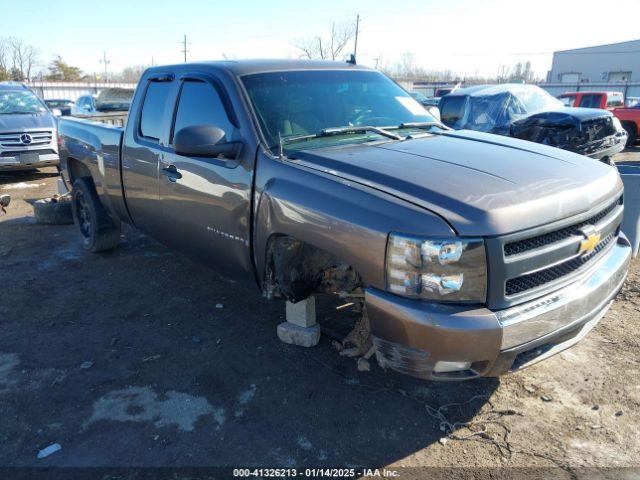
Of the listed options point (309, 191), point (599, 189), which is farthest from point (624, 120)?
point (309, 191)

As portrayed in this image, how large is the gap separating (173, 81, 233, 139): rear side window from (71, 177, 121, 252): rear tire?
87.3 inches

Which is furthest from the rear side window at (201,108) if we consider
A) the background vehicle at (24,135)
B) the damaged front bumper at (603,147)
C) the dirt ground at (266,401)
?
the background vehicle at (24,135)

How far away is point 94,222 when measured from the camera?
567cm

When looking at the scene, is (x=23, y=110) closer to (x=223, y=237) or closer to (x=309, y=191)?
(x=223, y=237)

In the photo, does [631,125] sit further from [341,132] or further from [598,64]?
[598,64]

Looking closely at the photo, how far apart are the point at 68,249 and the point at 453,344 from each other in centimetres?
535

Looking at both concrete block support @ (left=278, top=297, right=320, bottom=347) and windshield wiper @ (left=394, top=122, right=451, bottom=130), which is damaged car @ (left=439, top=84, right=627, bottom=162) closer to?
windshield wiper @ (left=394, top=122, right=451, bottom=130)

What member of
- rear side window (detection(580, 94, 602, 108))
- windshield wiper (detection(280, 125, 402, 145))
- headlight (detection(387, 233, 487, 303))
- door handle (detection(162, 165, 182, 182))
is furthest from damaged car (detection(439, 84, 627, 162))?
rear side window (detection(580, 94, 602, 108))

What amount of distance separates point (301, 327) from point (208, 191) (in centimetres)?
117

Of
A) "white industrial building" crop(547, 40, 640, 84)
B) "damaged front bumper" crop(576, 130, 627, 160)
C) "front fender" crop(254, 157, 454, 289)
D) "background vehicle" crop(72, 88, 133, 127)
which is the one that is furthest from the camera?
"white industrial building" crop(547, 40, 640, 84)

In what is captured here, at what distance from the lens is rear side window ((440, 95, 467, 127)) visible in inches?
378

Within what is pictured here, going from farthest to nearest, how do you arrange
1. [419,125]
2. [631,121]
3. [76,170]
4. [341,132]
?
[631,121] → [76,170] → [419,125] → [341,132]

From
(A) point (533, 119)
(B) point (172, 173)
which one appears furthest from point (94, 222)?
(A) point (533, 119)

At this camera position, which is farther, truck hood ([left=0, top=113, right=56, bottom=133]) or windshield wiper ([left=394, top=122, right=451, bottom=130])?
truck hood ([left=0, top=113, right=56, bottom=133])
